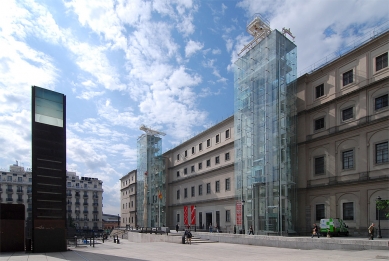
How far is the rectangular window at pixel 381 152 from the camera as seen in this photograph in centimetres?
2756

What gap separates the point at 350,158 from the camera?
101 feet

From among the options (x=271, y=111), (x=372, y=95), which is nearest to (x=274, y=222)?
(x=271, y=111)

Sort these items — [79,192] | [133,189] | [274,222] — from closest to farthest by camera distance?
[274,222] < [133,189] < [79,192]

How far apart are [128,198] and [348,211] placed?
7175 centimetres

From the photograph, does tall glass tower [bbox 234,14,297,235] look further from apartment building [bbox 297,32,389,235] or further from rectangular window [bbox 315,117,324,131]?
rectangular window [bbox 315,117,324,131]

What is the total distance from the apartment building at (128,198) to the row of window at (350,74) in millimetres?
60717

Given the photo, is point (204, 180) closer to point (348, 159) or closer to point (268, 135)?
point (268, 135)

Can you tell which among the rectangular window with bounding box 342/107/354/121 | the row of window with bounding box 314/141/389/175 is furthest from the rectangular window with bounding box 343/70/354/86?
the row of window with bounding box 314/141/389/175

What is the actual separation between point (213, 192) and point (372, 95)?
28.8m

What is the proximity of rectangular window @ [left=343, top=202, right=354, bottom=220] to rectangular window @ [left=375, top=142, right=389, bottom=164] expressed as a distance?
4653 mm

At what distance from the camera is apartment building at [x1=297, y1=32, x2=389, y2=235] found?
1109 inches

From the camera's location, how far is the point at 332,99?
107 ft

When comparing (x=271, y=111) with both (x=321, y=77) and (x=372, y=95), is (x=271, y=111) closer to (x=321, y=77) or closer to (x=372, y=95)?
(x=321, y=77)

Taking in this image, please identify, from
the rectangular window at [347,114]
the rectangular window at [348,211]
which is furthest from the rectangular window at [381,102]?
the rectangular window at [348,211]
